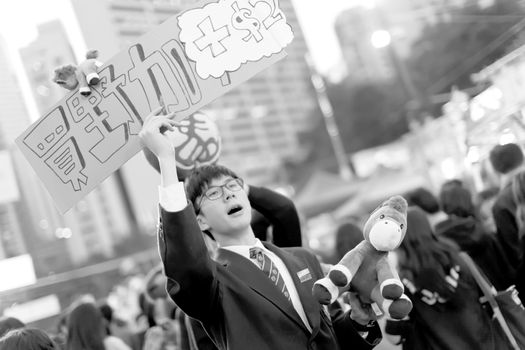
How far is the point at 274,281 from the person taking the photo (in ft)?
6.72

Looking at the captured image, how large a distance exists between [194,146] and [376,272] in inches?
53.4

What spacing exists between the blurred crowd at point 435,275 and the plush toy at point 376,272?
15.0 inches

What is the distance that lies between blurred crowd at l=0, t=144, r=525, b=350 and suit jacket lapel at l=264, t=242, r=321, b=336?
0.39 meters

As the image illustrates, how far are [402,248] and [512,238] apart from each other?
0.99m

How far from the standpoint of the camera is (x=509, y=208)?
362cm

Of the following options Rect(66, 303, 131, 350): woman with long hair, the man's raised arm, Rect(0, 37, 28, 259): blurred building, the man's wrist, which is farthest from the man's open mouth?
Rect(0, 37, 28, 259): blurred building

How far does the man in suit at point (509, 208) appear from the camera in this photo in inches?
144

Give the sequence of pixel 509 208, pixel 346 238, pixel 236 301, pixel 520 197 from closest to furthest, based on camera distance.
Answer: pixel 236 301 < pixel 520 197 < pixel 509 208 < pixel 346 238

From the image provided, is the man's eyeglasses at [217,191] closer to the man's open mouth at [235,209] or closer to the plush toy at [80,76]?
the man's open mouth at [235,209]

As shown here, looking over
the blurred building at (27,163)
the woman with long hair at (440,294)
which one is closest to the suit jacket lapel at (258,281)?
the blurred building at (27,163)

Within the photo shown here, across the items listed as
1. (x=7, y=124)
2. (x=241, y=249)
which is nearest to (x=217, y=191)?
(x=241, y=249)

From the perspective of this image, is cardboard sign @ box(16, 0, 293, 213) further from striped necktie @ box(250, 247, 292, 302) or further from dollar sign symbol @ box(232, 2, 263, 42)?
striped necktie @ box(250, 247, 292, 302)

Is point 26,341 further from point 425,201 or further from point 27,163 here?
point 425,201

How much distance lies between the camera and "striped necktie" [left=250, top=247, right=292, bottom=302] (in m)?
2.05
